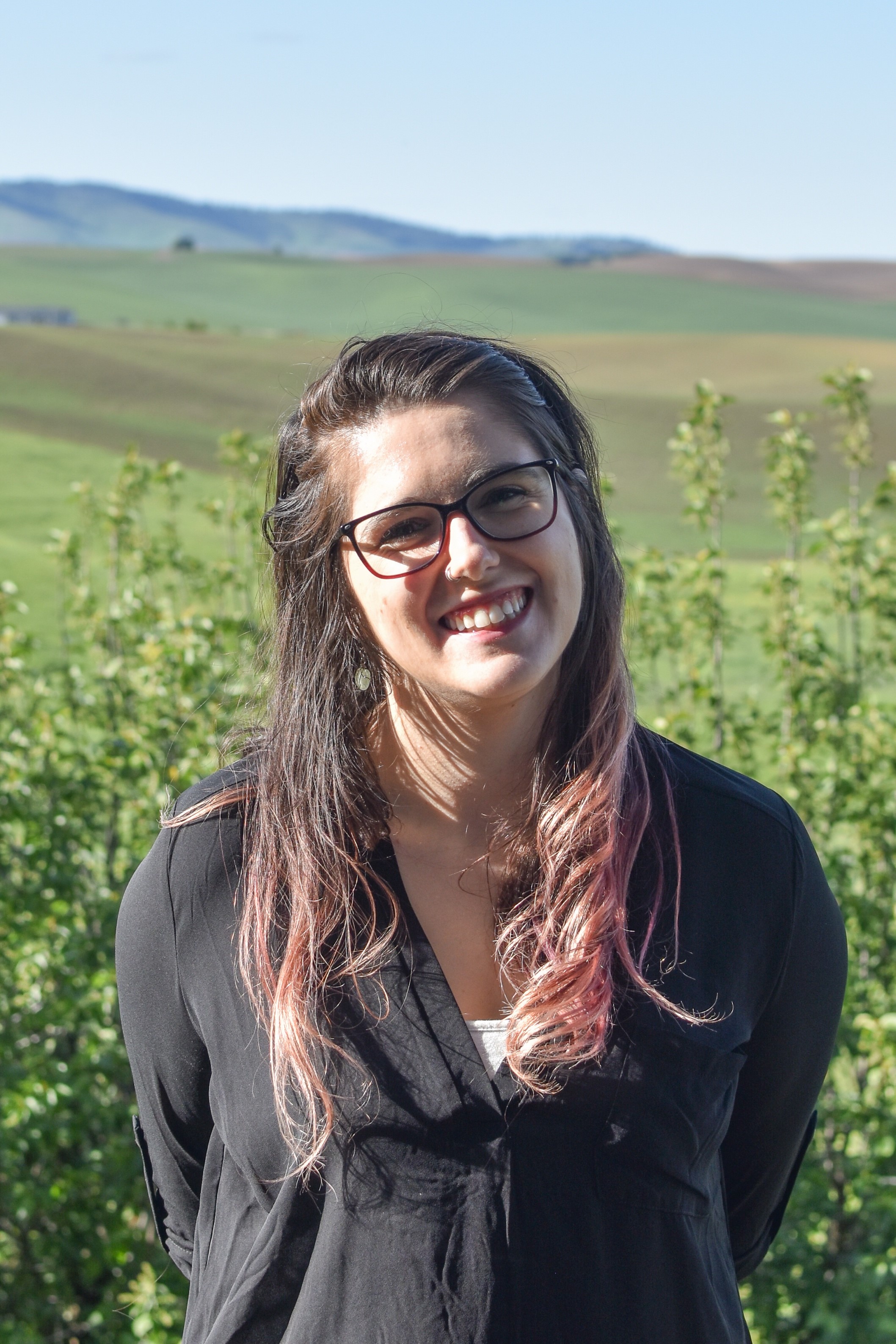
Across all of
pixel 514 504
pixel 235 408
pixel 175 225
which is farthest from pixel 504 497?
pixel 175 225

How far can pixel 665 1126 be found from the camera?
1.40 metres

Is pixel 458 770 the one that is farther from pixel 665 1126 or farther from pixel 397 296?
pixel 397 296

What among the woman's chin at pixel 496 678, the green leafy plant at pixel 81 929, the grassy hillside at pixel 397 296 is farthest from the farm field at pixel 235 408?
the grassy hillside at pixel 397 296

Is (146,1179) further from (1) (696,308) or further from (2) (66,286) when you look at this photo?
(2) (66,286)

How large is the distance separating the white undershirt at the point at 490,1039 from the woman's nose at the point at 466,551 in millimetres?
517

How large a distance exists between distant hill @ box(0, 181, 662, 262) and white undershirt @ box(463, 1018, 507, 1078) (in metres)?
118

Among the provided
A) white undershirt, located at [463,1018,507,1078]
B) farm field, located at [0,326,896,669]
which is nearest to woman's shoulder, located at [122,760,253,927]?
white undershirt, located at [463,1018,507,1078]

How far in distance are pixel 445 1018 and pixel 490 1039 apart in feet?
0.23

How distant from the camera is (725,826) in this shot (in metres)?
1.54

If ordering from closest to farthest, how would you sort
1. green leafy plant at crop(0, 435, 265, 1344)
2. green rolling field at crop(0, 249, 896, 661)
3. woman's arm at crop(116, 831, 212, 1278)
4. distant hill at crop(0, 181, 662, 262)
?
1. woman's arm at crop(116, 831, 212, 1278)
2. green leafy plant at crop(0, 435, 265, 1344)
3. green rolling field at crop(0, 249, 896, 661)
4. distant hill at crop(0, 181, 662, 262)

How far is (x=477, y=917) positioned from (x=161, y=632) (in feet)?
8.04

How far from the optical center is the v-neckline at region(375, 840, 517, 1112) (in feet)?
4.53

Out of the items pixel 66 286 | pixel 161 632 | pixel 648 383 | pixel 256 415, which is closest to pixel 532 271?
pixel 66 286

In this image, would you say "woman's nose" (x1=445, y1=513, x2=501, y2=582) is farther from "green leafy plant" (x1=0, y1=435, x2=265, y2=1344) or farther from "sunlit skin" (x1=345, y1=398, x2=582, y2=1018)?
"green leafy plant" (x1=0, y1=435, x2=265, y2=1344)
